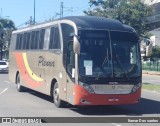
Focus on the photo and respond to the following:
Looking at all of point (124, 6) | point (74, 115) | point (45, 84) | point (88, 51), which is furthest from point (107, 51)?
point (124, 6)

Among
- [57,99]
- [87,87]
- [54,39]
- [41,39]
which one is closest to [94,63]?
[87,87]

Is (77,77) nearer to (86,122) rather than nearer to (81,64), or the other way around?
(81,64)

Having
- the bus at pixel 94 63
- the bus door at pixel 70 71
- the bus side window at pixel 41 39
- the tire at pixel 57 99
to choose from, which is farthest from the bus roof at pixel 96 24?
the bus side window at pixel 41 39

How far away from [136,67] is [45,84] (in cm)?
430

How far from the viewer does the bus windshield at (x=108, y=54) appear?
13734 mm

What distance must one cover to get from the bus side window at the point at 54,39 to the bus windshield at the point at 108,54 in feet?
6.13

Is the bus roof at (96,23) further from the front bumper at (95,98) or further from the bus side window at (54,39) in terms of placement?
the front bumper at (95,98)

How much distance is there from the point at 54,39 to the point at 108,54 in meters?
2.92

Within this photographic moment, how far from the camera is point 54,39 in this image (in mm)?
16203

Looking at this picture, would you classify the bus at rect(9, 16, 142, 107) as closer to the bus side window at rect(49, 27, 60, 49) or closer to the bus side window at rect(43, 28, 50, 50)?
the bus side window at rect(49, 27, 60, 49)

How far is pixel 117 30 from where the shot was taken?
14.5m

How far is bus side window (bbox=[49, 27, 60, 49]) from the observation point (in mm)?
15680

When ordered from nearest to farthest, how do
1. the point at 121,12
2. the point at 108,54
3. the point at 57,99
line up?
1. the point at 108,54
2. the point at 57,99
3. the point at 121,12

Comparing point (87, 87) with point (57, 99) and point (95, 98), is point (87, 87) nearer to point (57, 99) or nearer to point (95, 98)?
point (95, 98)
